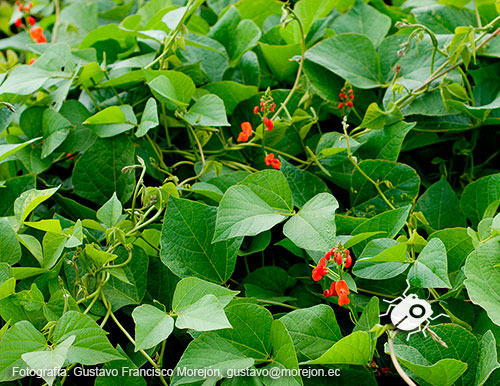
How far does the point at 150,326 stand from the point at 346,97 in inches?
17.9

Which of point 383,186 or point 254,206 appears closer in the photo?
point 254,206

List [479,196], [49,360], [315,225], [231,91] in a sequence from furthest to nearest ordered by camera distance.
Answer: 1. [231,91]
2. [479,196]
3. [315,225]
4. [49,360]

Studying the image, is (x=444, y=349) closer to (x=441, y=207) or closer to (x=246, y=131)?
(x=441, y=207)

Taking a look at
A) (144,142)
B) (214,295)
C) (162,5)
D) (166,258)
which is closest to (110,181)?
(144,142)

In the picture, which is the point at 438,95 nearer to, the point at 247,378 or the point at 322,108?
the point at 322,108

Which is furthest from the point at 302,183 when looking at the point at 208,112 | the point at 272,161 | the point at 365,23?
the point at 365,23

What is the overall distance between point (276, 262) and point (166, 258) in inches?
7.2

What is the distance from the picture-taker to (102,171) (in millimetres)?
726

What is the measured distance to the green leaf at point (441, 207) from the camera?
68 cm

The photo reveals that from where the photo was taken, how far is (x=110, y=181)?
2.38 feet

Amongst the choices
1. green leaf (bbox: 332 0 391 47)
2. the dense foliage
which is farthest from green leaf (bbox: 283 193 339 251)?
green leaf (bbox: 332 0 391 47)

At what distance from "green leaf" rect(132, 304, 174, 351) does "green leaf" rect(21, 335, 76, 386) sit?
61 millimetres

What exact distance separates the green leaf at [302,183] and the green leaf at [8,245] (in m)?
0.34

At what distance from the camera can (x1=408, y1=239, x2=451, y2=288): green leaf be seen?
19.9 inches
